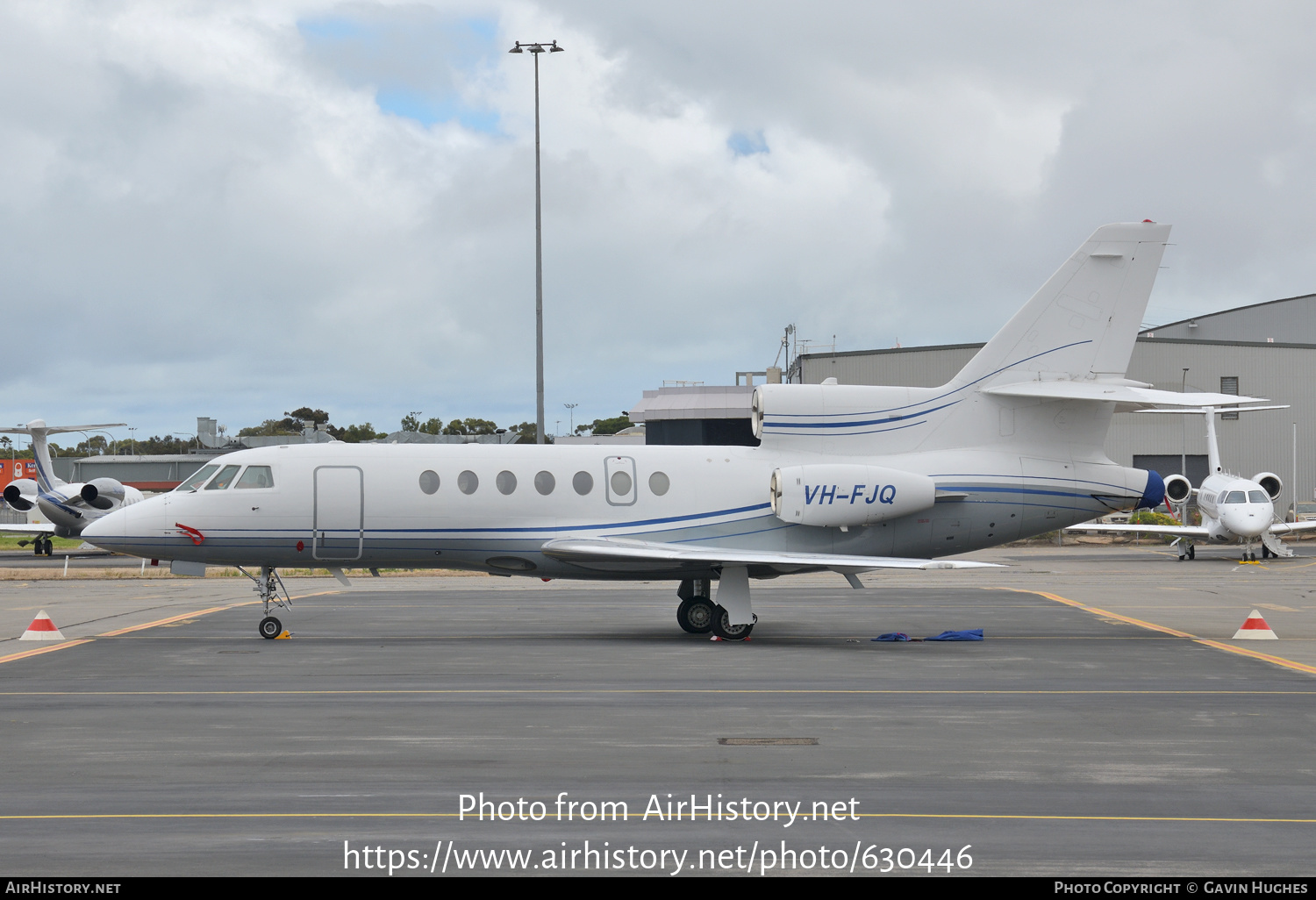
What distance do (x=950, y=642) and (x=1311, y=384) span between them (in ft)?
188

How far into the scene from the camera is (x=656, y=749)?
10.5 metres

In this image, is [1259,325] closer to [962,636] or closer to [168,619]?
[962,636]

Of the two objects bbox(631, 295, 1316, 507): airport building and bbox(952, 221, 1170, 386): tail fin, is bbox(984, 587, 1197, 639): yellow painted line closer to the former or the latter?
bbox(952, 221, 1170, 386): tail fin

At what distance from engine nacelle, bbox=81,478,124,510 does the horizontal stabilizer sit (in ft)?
129

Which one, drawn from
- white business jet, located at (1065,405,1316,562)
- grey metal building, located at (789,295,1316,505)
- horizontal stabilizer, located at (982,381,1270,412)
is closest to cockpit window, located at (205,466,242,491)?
horizontal stabilizer, located at (982,381,1270,412)

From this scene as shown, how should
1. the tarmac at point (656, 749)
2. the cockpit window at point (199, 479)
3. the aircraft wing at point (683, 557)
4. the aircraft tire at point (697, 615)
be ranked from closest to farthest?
the tarmac at point (656, 749) → the aircraft wing at point (683, 557) → the cockpit window at point (199, 479) → the aircraft tire at point (697, 615)

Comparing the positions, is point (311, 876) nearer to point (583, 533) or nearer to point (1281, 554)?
point (583, 533)

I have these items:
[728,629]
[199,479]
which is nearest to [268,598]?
[199,479]

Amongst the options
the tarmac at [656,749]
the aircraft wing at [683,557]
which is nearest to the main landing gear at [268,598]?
the tarmac at [656,749]

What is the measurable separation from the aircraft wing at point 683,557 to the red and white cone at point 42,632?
851 cm

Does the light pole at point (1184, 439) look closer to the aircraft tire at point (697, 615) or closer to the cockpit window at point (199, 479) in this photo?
the aircraft tire at point (697, 615)

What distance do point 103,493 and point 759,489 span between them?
3695 centimetres

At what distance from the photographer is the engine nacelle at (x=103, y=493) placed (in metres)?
46.4
